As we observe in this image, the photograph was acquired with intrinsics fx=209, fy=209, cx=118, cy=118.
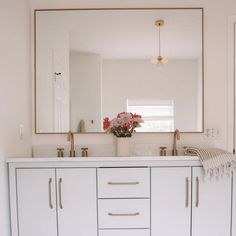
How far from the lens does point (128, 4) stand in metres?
1.93

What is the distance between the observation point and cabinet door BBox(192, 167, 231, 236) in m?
1.56

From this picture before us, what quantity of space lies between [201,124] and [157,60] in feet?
2.37

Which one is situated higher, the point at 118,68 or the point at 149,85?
the point at 118,68

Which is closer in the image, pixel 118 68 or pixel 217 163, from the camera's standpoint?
pixel 217 163

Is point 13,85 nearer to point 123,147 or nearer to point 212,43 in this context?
point 123,147

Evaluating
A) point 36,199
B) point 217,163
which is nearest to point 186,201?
point 217,163

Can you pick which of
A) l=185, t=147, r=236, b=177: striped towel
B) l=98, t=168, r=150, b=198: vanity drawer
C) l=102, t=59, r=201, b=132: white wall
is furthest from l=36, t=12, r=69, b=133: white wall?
l=185, t=147, r=236, b=177: striped towel

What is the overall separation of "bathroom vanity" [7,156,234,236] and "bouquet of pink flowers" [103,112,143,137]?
30 centimetres

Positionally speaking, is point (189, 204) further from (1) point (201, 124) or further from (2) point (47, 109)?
(2) point (47, 109)

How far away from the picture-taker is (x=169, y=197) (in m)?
1.56

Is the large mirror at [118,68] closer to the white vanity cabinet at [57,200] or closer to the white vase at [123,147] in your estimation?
the white vase at [123,147]

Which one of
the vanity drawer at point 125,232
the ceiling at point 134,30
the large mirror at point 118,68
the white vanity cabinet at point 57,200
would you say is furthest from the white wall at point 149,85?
the vanity drawer at point 125,232

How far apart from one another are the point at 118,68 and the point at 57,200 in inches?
48.8

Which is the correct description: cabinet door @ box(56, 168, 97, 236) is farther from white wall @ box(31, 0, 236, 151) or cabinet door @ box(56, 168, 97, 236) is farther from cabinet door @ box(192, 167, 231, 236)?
white wall @ box(31, 0, 236, 151)
